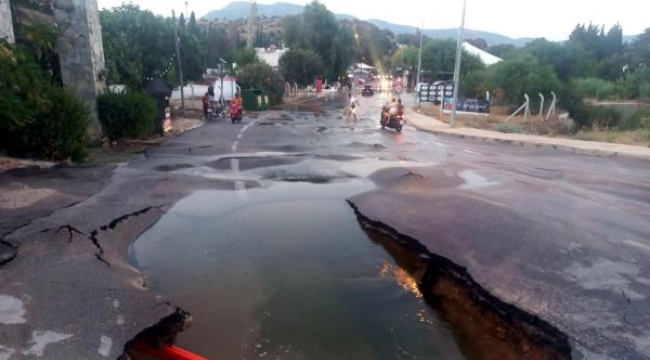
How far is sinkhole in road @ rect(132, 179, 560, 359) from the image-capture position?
4.74m

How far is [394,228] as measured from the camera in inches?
290

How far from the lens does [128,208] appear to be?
7820mm

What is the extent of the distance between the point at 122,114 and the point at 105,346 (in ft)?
46.7

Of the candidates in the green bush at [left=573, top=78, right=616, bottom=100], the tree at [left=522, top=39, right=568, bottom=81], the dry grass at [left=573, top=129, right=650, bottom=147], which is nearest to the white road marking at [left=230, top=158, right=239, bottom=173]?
the dry grass at [left=573, top=129, right=650, bottom=147]

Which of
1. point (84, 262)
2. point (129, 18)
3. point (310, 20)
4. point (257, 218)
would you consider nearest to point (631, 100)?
point (310, 20)

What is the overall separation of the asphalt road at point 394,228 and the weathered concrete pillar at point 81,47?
4.07m

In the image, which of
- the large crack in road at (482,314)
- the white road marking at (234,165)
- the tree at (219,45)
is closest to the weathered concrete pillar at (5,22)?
the white road marking at (234,165)

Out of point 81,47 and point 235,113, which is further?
point 235,113

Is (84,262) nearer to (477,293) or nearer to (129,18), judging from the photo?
(477,293)

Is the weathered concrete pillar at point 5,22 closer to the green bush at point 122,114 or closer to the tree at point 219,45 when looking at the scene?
the green bush at point 122,114

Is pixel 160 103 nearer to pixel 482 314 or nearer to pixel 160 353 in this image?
pixel 160 353

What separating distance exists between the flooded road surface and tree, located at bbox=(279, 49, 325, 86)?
45577 millimetres

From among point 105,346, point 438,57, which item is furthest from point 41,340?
point 438,57

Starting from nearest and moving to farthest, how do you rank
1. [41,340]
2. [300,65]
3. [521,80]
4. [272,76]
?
[41,340]
[521,80]
[272,76]
[300,65]
